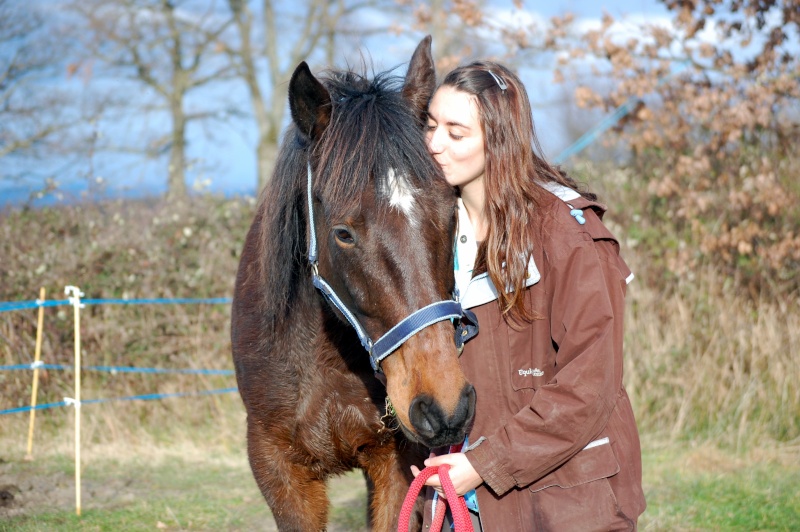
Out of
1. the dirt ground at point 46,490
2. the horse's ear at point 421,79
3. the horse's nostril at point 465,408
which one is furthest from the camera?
the dirt ground at point 46,490

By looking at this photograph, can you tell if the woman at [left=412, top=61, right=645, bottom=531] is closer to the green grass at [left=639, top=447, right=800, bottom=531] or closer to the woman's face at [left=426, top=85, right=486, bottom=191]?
the woman's face at [left=426, top=85, right=486, bottom=191]

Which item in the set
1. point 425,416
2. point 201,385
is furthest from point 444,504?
point 201,385

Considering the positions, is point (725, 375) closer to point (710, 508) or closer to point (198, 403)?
point (710, 508)

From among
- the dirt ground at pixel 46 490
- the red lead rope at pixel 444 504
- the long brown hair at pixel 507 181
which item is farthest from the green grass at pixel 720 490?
the dirt ground at pixel 46 490

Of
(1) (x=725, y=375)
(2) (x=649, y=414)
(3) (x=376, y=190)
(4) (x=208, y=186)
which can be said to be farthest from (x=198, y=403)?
(3) (x=376, y=190)

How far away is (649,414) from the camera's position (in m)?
6.70

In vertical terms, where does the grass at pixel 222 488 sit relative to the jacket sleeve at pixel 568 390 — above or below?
below

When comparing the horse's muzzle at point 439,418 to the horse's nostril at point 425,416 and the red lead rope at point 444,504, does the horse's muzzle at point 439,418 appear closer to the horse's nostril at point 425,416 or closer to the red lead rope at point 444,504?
the horse's nostril at point 425,416

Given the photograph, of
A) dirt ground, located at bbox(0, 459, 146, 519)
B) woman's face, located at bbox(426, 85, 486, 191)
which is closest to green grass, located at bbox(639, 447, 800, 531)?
woman's face, located at bbox(426, 85, 486, 191)

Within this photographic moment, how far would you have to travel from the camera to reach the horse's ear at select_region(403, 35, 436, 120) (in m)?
2.73

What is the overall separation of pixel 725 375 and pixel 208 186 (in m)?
5.85

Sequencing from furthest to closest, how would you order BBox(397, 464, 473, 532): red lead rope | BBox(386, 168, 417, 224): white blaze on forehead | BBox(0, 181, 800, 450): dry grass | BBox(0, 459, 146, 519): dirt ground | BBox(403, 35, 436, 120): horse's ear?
1. BBox(0, 181, 800, 450): dry grass
2. BBox(0, 459, 146, 519): dirt ground
3. BBox(403, 35, 436, 120): horse's ear
4. BBox(386, 168, 417, 224): white blaze on forehead
5. BBox(397, 464, 473, 532): red lead rope

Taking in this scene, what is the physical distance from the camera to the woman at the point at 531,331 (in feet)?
6.79

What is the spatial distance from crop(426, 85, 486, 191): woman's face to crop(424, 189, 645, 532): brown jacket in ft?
0.87
